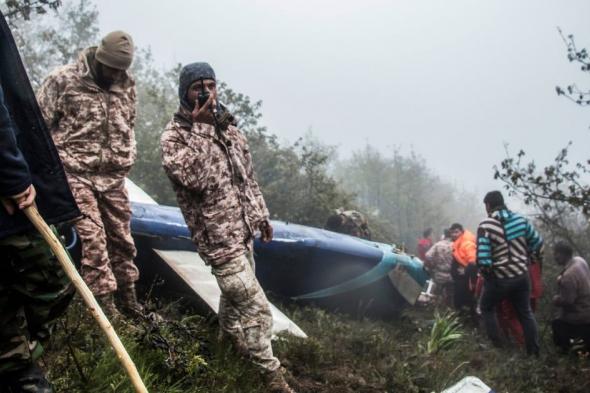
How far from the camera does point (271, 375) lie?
11.4ft

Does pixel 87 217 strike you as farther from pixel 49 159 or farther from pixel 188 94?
pixel 49 159

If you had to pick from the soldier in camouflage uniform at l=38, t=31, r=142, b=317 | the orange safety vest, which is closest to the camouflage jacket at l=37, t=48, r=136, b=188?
the soldier in camouflage uniform at l=38, t=31, r=142, b=317

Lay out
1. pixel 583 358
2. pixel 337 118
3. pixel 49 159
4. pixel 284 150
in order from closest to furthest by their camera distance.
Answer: pixel 49 159 < pixel 583 358 < pixel 284 150 < pixel 337 118

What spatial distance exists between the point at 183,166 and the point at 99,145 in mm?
883

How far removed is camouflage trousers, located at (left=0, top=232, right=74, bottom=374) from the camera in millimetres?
2018

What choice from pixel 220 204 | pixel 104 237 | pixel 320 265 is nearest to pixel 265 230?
pixel 220 204

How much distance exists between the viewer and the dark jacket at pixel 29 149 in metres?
1.99

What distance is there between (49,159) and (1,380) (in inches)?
35.0

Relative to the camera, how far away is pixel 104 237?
379 centimetres

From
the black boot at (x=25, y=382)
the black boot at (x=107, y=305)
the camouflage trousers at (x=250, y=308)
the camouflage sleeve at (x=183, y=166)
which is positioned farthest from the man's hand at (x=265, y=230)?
the black boot at (x=25, y=382)

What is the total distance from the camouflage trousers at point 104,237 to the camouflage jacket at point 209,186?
0.68 meters

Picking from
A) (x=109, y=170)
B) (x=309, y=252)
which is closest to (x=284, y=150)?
(x=309, y=252)

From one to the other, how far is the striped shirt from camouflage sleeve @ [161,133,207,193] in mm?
4507

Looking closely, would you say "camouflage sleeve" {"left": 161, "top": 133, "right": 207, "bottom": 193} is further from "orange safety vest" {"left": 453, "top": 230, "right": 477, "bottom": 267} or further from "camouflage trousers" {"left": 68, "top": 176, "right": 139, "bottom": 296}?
"orange safety vest" {"left": 453, "top": 230, "right": 477, "bottom": 267}
